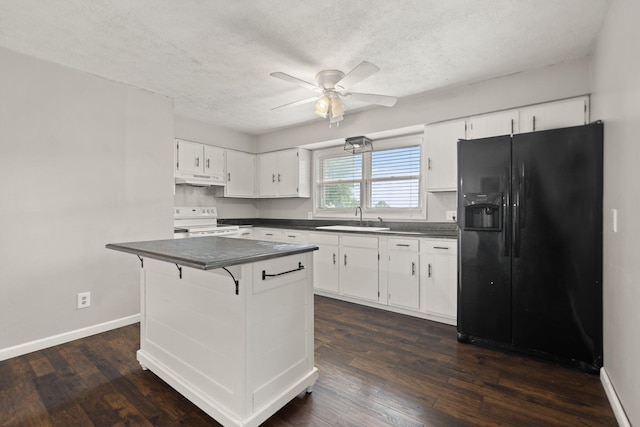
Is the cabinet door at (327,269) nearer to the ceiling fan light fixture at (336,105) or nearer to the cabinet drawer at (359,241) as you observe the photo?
the cabinet drawer at (359,241)

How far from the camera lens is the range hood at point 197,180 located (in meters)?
4.15

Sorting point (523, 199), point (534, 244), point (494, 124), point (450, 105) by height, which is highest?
point (450, 105)

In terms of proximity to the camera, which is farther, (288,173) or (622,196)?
(288,173)

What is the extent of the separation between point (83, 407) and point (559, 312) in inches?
124

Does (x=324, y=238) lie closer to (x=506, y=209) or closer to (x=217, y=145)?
(x=506, y=209)

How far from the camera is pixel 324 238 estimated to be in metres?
3.98

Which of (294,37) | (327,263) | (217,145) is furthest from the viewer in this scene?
(217,145)

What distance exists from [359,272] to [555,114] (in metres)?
2.46

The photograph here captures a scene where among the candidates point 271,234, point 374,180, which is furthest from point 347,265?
point 271,234

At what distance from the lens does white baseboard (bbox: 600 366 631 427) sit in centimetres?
157

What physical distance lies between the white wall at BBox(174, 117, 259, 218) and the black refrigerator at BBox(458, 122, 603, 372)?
355 cm

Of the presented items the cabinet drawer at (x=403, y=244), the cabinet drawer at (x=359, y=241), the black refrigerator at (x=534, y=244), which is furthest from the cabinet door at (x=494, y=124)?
the cabinet drawer at (x=359, y=241)

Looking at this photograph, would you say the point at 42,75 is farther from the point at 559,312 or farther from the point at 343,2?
the point at 559,312

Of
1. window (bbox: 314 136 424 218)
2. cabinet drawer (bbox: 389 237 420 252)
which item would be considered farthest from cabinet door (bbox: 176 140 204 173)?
cabinet drawer (bbox: 389 237 420 252)
